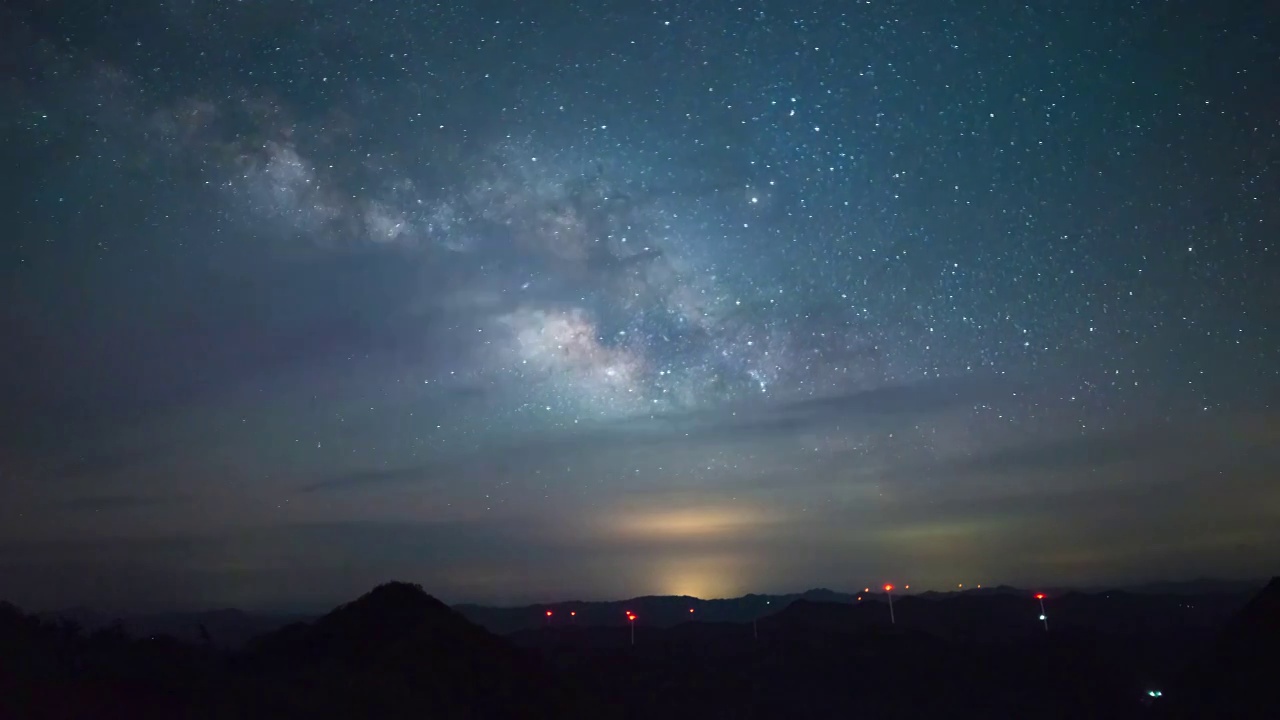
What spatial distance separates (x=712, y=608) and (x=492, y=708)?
90.4 m

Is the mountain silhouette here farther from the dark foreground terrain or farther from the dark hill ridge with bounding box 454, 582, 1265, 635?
the dark hill ridge with bounding box 454, 582, 1265, 635

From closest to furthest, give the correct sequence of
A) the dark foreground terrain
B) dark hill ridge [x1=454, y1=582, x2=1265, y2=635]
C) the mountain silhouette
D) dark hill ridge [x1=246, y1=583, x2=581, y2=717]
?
1. the dark foreground terrain
2. dark hill ridge [x1=246, y1=583, x2=581, y2=717]
3. the mountain silhouette
4. dark hill ridge [x1=454, y1=582, x2=1265, y2=635]

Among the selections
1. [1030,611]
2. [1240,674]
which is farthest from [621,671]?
[1030,611]

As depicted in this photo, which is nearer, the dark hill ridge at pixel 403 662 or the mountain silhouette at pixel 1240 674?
the dark hill ridge at pixel 403 662

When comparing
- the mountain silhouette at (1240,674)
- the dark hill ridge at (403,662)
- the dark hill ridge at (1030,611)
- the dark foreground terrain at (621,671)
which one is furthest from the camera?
the dark hill ridge at (1030,611)

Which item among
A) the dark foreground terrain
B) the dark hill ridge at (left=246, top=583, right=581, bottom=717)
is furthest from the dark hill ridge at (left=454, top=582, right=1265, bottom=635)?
the dark hill ridge at (left=246, top=583, right=581, bottom=717)

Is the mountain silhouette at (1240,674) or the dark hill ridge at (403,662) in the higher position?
the dark hill ridge at (403,662)

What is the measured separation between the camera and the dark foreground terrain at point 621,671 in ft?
64.2

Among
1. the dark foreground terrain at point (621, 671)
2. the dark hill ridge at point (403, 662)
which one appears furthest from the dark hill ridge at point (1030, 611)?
the dark hill ridge at point (403, 662)

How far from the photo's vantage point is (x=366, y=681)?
76.4ft

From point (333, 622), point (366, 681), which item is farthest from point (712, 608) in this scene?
point (366, 681)

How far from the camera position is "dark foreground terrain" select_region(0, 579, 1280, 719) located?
1958 cm

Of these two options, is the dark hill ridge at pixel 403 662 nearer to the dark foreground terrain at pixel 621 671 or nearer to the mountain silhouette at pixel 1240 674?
the dark foreground terrain at pixel 621 671

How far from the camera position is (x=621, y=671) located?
40594 mm
